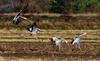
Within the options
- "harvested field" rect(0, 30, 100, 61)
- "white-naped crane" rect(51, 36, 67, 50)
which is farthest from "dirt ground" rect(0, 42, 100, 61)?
"white-naped crane" rect(51, 36, 67, 50)

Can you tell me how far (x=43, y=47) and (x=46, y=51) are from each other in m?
0.99

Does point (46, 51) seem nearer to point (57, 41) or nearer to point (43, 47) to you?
point (43, 47)

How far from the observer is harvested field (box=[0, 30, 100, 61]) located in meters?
23.5

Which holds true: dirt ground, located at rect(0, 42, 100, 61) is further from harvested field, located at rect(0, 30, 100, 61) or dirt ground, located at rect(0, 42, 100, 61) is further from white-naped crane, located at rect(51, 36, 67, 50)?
white-naped crane, located at rect(51, 36, 67, 50)

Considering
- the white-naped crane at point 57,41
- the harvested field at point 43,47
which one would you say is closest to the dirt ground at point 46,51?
the harvested field at point 43,47

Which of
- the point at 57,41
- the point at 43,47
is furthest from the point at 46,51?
the point at 57,41

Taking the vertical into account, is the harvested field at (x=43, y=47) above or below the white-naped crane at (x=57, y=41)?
below

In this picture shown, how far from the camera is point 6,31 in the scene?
99.8 feet

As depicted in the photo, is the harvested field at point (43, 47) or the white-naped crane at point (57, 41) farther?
the white-naped crane at point (57, 41)

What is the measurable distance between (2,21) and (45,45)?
7.95 metres

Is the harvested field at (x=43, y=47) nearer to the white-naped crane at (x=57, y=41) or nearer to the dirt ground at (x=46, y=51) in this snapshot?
the dirt ground at (x=46, y=51)

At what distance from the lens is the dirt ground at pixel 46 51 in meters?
23.5

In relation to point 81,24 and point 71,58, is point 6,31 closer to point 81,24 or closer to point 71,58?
point 81,24

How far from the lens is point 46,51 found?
2461 centimetres
